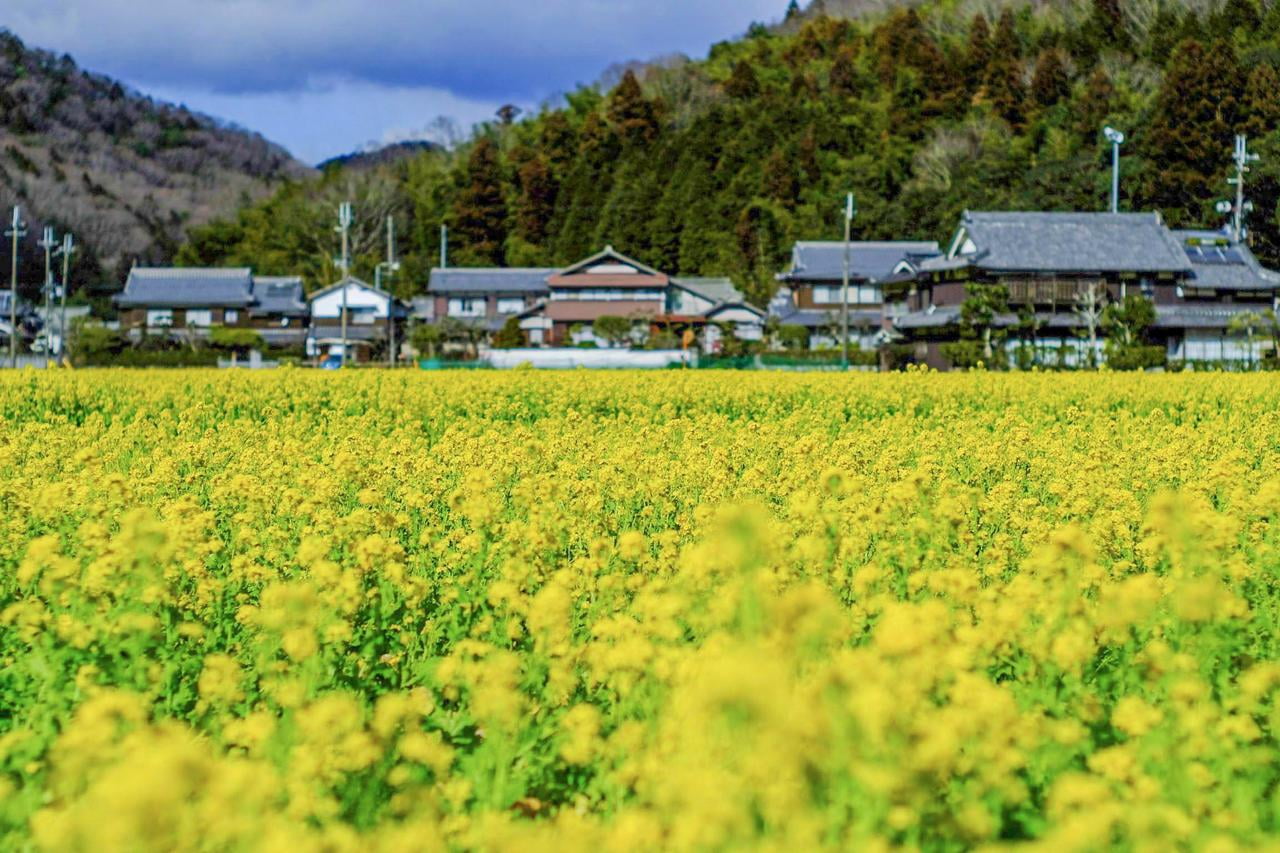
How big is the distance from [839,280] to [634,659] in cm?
5867

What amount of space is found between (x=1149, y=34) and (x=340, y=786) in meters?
78.3

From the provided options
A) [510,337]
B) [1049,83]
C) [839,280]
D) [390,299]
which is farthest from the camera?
[1049,83]

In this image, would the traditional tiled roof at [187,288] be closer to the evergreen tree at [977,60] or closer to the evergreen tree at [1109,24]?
the evergreen tree at [977,60]

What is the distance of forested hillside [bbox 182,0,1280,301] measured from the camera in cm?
5353

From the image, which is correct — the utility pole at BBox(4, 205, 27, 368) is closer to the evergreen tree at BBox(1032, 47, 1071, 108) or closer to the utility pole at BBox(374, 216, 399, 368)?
the utility pole at BBox(374, 216, 399, 368)

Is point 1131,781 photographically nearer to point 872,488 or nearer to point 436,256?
point 872,488

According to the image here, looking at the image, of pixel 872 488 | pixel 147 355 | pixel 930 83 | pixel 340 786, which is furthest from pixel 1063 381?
pixel 930 83

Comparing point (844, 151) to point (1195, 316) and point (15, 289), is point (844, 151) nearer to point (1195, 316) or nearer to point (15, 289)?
point (1195, 316)

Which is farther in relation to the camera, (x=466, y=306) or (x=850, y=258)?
(x=466, y=306)

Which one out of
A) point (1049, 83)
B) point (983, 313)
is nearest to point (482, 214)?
point (1049, 83)

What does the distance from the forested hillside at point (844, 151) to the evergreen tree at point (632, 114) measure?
15cm

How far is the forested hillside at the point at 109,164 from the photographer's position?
8394 cm

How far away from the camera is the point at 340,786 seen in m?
3.12

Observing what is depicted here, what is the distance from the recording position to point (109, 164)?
100 metres
